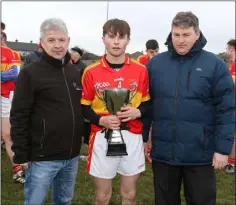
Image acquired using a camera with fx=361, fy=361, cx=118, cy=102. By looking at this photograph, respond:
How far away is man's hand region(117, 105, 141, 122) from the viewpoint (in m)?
2.87

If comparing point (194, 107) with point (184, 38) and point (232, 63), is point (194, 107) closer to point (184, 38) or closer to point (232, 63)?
point (184, 38)

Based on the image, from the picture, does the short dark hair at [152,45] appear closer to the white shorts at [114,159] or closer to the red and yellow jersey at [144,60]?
the red and yellow jersey at [144,60]

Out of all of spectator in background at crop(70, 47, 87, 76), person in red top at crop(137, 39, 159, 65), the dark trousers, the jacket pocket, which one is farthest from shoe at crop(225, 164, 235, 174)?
the jacket pocket

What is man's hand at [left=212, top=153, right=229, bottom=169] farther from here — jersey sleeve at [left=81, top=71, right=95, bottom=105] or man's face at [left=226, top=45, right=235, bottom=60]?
man's face at [left=226, top=45, right=235, bottom=60]

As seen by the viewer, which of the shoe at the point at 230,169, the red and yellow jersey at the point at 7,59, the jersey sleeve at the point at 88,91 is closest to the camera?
the jersey sleeve at the point at 88,91

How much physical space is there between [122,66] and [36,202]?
4.28 ft

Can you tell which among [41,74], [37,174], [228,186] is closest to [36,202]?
[37,174]

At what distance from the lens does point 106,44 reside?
295cm

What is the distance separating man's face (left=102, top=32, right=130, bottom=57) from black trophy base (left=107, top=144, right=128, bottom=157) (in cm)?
74

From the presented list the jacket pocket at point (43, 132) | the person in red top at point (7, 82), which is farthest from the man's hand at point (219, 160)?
the person in red top at point (7, 82)

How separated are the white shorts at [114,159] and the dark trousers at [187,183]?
23cm

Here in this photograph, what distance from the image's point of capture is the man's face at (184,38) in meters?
2.92

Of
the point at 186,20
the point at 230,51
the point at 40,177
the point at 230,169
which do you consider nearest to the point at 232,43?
the point at 230,51

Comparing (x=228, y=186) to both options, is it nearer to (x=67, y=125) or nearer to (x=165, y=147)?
(x=165, y=147)
